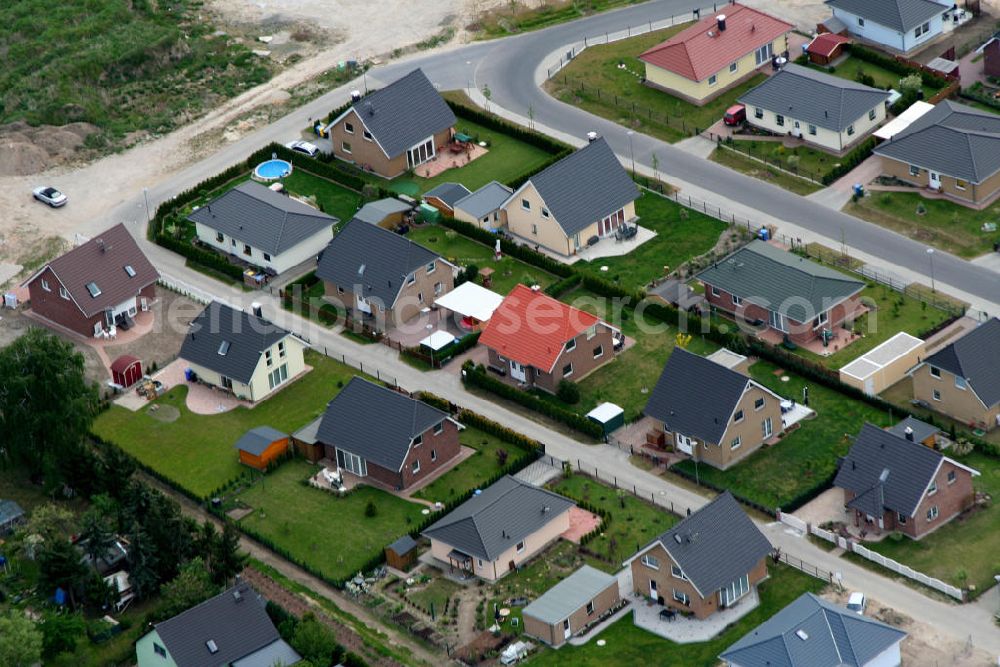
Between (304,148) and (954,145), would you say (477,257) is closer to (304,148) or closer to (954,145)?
(304,148)

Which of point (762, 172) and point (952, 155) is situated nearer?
point (952, 155)

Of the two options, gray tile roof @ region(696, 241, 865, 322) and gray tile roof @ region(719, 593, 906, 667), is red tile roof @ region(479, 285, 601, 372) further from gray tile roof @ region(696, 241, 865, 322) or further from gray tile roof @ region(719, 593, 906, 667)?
gray tile roof @ region(719, 593, 906, 667)

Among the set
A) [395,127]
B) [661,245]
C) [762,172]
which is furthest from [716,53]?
[395,127]

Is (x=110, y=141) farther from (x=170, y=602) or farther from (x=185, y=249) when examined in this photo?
(x=170, y=602)

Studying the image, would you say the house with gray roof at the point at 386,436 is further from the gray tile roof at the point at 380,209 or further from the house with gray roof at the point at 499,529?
the gray tile roof at the point at 380,209

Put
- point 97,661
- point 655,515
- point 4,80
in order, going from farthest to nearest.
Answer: point 4,80, point 655,515, point 97,661

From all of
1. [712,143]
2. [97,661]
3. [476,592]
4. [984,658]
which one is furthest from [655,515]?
[712,143]
